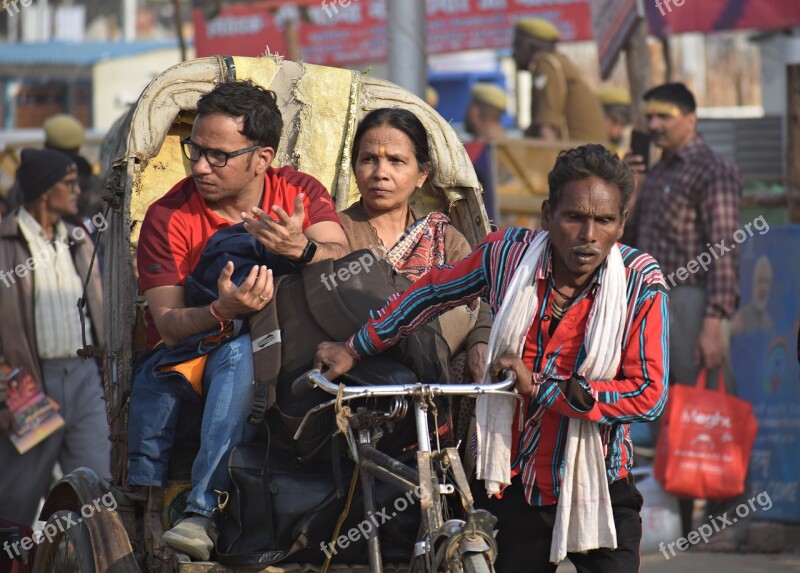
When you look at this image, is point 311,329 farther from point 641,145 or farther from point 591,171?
point 641,145

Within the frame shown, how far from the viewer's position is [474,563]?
3.09m

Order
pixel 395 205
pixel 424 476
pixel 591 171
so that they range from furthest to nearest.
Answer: pixel 395 205, pixel 591 171, pixel 424 476

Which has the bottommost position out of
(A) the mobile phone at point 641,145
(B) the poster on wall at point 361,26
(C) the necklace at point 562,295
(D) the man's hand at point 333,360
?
(D) the man's hand at point 333,360

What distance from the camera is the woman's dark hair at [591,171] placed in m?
3.37

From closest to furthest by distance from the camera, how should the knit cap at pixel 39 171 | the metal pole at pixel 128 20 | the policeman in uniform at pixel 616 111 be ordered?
the knit cap at pixel 39 171 < the policeman in uniform at pixel 616 111 < the metal pole at pixel 128 20

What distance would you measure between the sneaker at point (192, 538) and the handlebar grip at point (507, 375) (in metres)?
1.08

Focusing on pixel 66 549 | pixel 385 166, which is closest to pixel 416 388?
pixel 385 166

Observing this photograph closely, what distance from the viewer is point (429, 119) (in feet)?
16.7

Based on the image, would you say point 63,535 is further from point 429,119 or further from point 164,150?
point 429,119

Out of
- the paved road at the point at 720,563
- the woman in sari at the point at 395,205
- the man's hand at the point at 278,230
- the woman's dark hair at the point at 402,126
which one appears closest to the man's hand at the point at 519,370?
the man's hand at the point at 278,230

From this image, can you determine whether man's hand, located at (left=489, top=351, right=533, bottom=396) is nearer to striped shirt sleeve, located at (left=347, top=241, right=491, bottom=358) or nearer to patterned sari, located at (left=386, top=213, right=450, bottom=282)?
striped shirt sleeve, located at (left=347, top=241, right=491, bottom=358)

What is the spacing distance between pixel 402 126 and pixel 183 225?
3.16 ft

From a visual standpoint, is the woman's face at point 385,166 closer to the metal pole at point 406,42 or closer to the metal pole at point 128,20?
the metal pole at point 406,42

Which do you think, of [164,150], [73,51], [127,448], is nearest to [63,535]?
[127,448]
